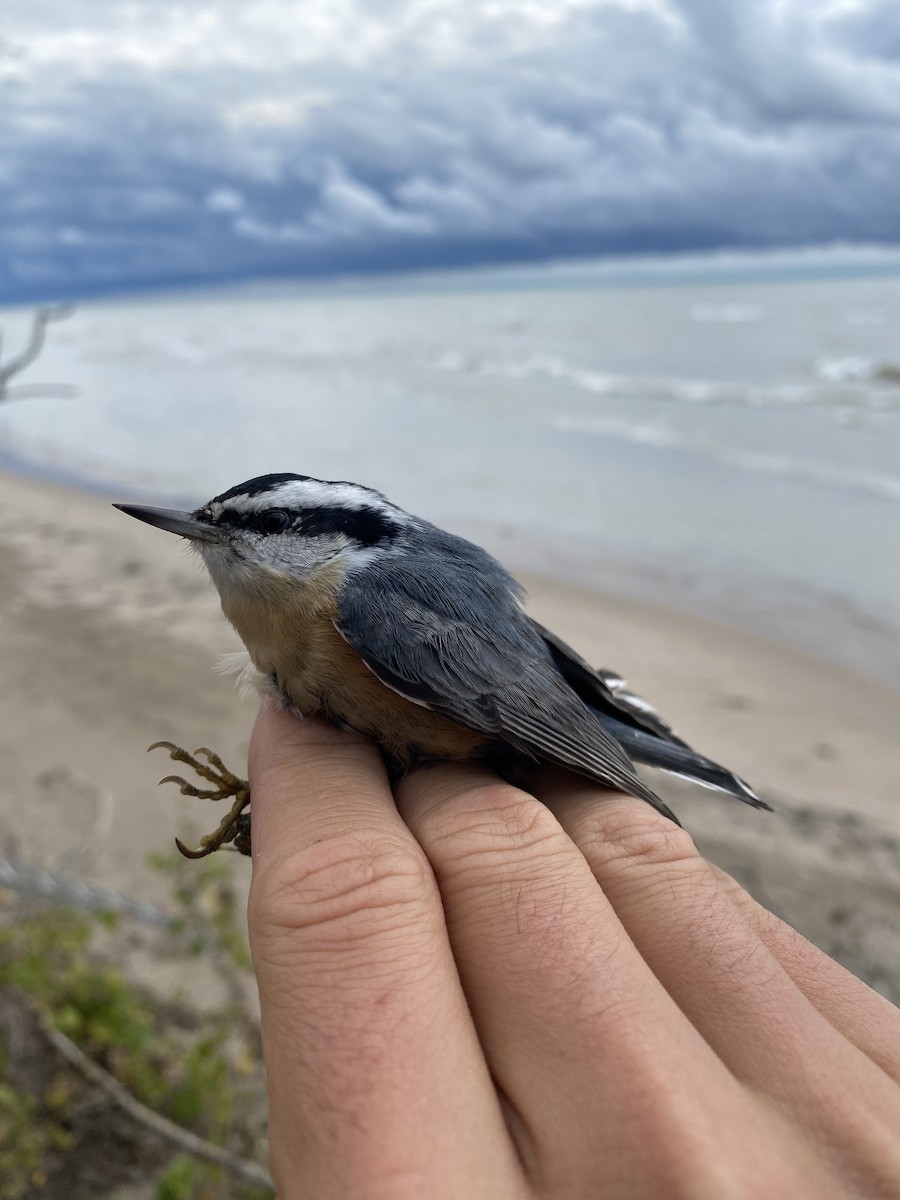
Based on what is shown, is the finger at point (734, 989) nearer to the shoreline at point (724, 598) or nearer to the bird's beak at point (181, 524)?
the bird's beak at point (181, 524)

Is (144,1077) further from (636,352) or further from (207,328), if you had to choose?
(207,328)

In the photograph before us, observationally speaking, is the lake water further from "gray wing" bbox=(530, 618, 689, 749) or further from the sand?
"gray wing" bbox=(530, 618, 689, 749)

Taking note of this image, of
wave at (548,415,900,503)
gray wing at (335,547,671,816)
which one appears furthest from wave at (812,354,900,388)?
gray wing at (335,547,671,816)

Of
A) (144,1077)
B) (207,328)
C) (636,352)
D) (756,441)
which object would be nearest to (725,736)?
(144,1077)

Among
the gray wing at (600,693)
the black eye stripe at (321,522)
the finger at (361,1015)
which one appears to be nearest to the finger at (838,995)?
the finger at (361,1015)

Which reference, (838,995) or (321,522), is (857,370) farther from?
(838,995)
